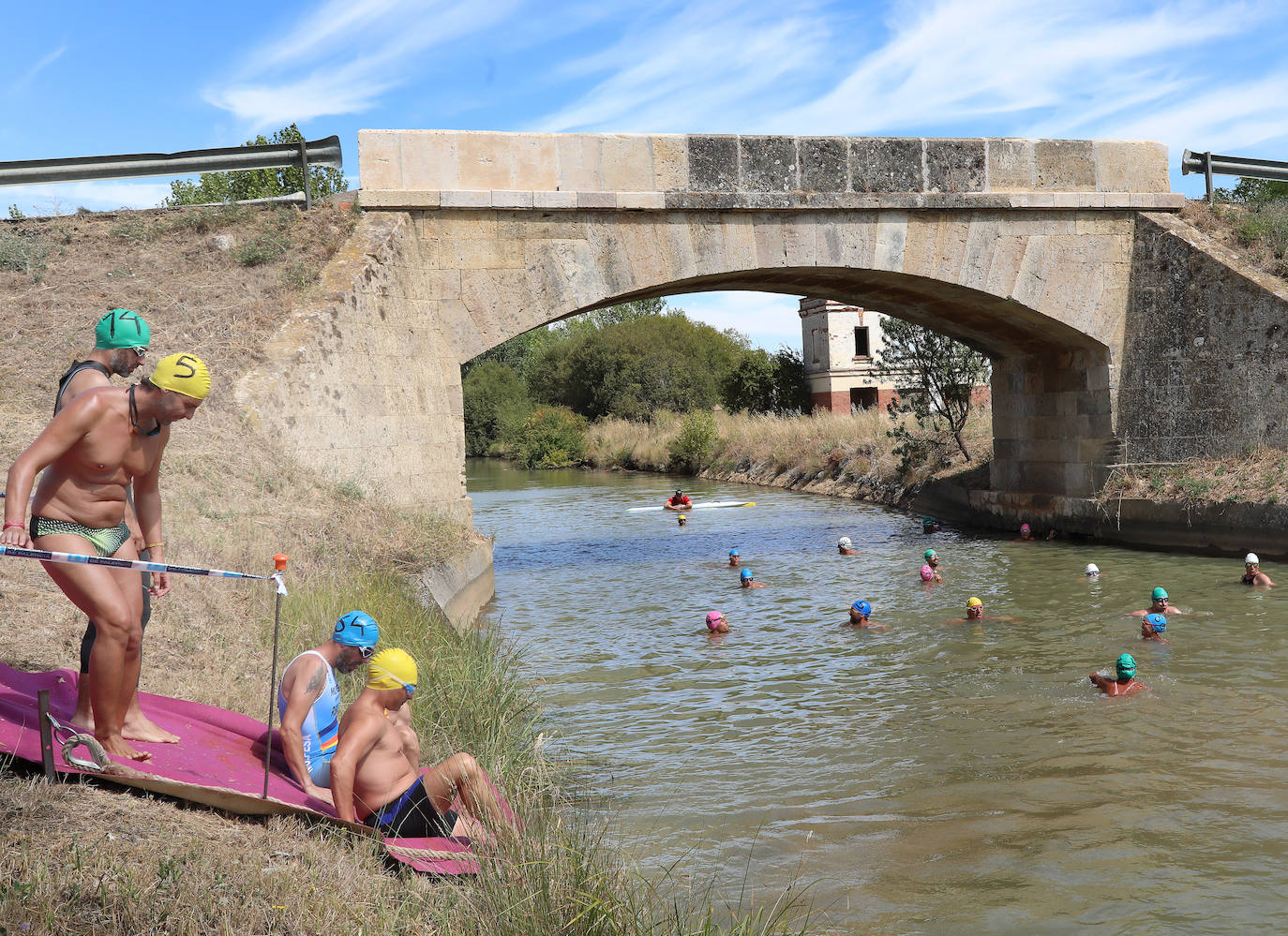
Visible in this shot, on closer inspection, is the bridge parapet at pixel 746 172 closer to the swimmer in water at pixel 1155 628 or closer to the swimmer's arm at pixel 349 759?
the swimmer in water at pixel 1155 628

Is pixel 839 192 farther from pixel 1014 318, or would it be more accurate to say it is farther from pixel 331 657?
pixel 331 657

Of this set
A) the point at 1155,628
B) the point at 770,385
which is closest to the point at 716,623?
the point at 1155,628

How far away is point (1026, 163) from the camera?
1361 centimetres

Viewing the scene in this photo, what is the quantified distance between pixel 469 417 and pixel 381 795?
49.2 m

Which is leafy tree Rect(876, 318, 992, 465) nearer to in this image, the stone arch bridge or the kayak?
the kayak

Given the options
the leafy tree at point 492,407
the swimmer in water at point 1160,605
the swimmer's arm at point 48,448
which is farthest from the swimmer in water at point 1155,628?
the leafy tree at point 492,407

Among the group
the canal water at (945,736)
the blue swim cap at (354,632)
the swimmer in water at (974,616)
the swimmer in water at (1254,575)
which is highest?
the blue swim cap at (354,632)

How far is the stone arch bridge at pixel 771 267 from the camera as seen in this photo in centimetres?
1130

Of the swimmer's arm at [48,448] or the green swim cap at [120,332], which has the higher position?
the green swim cap at [120,332]

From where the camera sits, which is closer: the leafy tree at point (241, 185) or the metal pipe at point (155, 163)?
the metal pipe at point (155, 163)

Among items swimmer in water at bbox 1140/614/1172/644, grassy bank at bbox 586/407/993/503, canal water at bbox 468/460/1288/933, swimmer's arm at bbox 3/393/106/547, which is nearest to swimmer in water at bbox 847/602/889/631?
canal water at bbox 468/460/1288/933

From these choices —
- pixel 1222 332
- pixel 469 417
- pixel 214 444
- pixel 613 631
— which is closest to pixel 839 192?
pixel 1222 332

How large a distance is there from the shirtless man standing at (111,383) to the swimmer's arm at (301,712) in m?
0.43

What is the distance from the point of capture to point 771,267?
13023 mm
